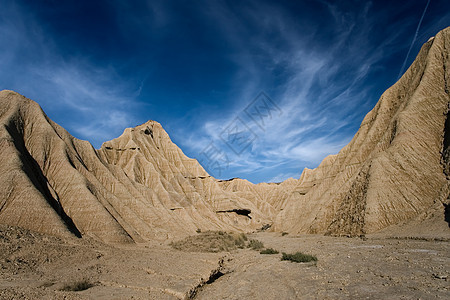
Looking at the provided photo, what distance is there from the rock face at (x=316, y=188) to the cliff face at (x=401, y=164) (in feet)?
0.31

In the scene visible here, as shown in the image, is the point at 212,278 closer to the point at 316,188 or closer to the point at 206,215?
the point at 316,188

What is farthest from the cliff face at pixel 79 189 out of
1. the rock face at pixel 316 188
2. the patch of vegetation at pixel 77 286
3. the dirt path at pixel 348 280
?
the dirt path at pixel 348 280

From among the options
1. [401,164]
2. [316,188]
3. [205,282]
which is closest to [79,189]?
[205,282]

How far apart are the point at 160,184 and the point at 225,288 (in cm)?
4158

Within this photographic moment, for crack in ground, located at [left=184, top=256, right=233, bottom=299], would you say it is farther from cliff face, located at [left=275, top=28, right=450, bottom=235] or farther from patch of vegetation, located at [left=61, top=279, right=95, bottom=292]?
cliff face, located at [left=275, top=28, right=450, bottom=235]

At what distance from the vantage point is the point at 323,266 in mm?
11516

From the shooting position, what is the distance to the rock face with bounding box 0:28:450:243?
907 inches

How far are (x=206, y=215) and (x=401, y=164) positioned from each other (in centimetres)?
3983

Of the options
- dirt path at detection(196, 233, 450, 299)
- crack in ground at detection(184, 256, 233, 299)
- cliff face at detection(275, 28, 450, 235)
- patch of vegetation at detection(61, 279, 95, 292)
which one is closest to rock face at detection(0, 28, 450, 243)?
cliff face at detection(275, 28, 450, 235)

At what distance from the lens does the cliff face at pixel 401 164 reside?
24.4 meters

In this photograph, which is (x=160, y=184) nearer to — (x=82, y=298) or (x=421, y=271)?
(x=82, y=298)

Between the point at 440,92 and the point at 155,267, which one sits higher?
the point at 440,92

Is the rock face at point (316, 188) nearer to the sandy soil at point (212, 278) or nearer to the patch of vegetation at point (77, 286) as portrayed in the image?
the sandy soil at point (212, 278)

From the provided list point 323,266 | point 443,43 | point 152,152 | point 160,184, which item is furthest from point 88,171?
point 443,43
